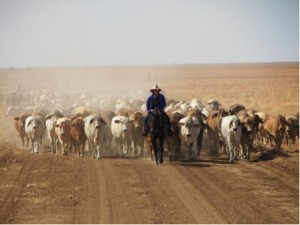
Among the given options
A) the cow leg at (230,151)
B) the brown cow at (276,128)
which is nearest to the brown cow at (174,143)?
the cow leg at (230,151)

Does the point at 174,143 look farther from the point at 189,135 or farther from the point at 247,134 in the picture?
the point at 247,134

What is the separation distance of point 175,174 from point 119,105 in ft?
48.8

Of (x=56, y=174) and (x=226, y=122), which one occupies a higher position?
(x=226, y=122)

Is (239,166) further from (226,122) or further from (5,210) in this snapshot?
(5,210)

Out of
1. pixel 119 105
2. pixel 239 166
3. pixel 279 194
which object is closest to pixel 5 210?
pixel 279 194

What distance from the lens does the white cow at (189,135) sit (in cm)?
1759

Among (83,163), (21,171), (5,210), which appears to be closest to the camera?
(5,210)

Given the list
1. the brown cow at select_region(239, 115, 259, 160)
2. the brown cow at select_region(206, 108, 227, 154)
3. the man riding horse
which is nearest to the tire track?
the man riding horse

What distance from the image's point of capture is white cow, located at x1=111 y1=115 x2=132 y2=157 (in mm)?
19078

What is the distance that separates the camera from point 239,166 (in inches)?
641

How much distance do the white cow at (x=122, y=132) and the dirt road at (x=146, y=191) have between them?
4.26 feet

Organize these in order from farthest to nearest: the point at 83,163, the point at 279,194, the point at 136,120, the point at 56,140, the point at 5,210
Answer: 1. the point at 56,140
2. the point at 136,120
3. the point at 83,163
4. the point at 279,194
5. the point at 5,210

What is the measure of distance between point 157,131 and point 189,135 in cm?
130

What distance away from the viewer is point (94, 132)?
1867cm
